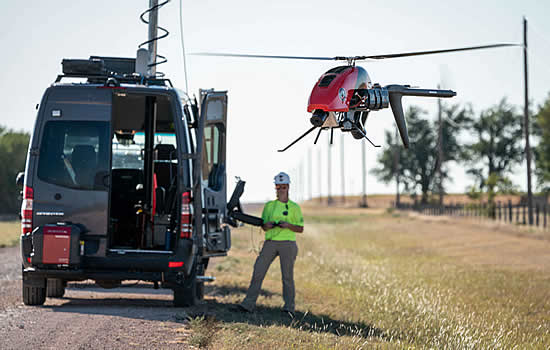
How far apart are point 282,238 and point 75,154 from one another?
3.25 metres

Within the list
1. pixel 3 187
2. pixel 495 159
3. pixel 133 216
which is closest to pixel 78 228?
pixel 133 216


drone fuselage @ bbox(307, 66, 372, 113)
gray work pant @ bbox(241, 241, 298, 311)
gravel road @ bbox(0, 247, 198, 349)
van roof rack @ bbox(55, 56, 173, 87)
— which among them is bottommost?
gravel road @ bbox(0, 247, 198, 349)

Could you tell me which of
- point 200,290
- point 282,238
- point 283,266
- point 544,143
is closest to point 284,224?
point 282,238

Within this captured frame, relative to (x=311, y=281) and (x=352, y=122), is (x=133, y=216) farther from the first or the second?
(x=311, y=281)

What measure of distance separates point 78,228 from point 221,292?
15.0ft

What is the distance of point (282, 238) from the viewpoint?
12.9 meters

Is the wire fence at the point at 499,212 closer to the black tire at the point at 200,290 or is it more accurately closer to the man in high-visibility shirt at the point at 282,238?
the black tire at the point at 200,290

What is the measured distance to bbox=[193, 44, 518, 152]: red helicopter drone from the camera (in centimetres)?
1038

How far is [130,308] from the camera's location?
12352mm

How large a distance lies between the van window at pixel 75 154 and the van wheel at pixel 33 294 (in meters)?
1.52

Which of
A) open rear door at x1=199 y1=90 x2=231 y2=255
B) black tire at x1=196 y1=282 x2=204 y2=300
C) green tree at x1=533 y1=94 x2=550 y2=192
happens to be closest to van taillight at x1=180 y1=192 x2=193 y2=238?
open rear door at x1=199 y1=90 x2=231 y2=255

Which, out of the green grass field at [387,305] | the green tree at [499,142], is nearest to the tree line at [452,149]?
the green tree at [499,142]

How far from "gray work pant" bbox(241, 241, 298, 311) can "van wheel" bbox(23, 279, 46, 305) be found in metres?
2.93

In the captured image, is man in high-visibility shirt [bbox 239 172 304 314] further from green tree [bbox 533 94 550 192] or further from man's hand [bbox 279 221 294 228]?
green tree [bbox 533 94 550 192]
